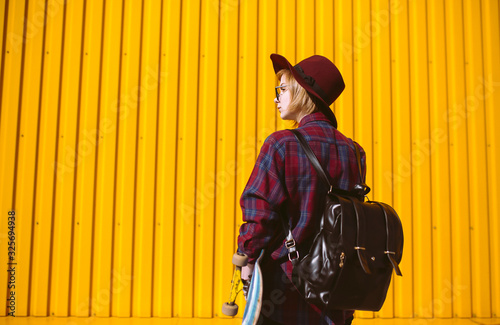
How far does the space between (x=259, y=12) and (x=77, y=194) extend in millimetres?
2184

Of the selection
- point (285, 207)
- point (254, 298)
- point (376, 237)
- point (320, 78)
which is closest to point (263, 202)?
point (285, 207)

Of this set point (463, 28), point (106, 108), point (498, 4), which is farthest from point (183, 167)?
point (498, 4)

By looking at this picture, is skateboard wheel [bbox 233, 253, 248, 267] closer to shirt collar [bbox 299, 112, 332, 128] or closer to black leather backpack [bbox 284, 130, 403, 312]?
black leather backpack [bbox 284, 130, 403, 312]

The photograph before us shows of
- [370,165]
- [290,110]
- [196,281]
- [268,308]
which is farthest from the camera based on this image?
[370,165]

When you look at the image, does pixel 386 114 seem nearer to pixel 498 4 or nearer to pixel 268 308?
pixel 498 4

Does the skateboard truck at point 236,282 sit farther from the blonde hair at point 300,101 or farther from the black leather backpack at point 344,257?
the blonde hair at point 300,101

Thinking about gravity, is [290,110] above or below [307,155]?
above

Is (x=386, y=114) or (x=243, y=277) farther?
(x=386, y=114)

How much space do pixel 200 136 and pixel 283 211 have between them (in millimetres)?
2104

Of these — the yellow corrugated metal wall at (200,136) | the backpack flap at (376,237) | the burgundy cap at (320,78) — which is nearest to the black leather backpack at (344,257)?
the backpack flap at (376,237)

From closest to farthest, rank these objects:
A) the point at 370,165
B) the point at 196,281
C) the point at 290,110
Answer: the point at 290,110
the point at 196,281
the point at 370,165

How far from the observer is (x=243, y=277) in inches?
55.4

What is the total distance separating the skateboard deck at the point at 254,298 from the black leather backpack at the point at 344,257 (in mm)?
123

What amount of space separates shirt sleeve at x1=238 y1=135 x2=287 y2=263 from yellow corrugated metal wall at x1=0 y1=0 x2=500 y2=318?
199 centimetres
